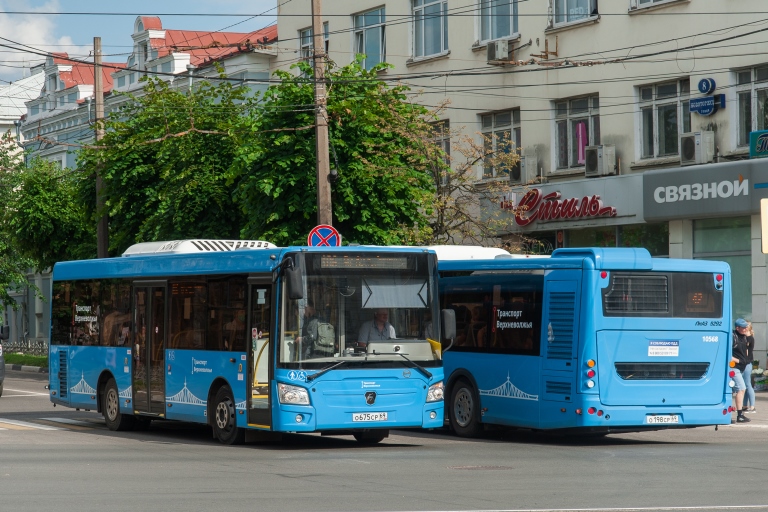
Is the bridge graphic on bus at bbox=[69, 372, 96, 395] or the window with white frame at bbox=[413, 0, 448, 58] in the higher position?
the window with white frame at bbox=[413, 0, 448, 58]

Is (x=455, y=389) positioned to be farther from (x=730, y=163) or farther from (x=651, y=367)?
(x=730, y=163)

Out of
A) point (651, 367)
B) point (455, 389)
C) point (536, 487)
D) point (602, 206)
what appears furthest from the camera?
point (602, 206)

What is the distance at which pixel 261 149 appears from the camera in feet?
86.7

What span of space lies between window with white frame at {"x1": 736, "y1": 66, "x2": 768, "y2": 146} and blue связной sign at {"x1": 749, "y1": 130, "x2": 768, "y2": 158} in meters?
0.65

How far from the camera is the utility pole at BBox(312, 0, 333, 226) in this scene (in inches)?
909

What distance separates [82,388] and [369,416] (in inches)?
265

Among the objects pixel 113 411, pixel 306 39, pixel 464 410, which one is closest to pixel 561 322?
pixel 464 410

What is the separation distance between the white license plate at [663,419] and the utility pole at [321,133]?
7.90 m

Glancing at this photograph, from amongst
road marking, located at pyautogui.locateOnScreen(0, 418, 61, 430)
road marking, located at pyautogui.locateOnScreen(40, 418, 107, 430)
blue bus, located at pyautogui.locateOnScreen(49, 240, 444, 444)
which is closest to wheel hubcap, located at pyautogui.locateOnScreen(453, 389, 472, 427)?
blue bus, located at pyautogui.locateOnScreen(49, 240, 444, 444)

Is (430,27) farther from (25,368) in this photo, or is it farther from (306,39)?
(25,368)

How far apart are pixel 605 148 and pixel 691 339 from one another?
13547 mm

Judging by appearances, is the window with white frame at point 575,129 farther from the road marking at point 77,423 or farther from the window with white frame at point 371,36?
the road marking at point 77,423

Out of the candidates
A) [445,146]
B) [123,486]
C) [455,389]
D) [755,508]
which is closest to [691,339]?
[455,389]

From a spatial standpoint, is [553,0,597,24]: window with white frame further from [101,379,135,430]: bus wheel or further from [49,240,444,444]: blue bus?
[101,379,135,430]: bus wheel
